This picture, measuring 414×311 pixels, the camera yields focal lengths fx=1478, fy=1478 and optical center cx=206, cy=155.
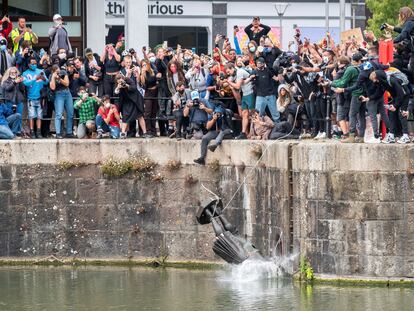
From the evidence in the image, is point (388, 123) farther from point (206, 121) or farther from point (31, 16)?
point (31, 16)

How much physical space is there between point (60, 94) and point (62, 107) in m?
0.32

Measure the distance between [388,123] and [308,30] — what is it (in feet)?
148

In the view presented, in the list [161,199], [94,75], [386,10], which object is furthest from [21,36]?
[386,10]

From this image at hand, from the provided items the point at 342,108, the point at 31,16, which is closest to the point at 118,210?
the point at 342,108

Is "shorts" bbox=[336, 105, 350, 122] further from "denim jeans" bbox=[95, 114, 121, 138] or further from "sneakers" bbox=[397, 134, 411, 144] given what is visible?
"denim jeans" bbox=[95, 114, 121, 138]

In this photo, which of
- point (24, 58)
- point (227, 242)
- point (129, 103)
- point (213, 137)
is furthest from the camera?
point (24, 58)

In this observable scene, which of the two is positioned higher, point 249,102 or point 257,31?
point 257,31

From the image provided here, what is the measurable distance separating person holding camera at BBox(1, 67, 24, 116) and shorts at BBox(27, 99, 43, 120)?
0.80 ft

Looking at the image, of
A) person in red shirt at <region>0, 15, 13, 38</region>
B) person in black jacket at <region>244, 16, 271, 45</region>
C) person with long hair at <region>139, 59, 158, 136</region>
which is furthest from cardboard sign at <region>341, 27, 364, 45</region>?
person in red shirt at <region>0, 15, 13, 38</region>

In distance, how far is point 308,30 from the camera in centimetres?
7456

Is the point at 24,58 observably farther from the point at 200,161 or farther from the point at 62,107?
the point at 200,161

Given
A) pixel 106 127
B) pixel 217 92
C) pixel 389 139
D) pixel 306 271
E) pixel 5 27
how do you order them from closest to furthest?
pixel 389 139
pixel 306 271
pixel 217 92
pixel 106 127
pixel 5 27

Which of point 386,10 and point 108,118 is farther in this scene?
point 386,10

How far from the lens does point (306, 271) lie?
1189 inches
